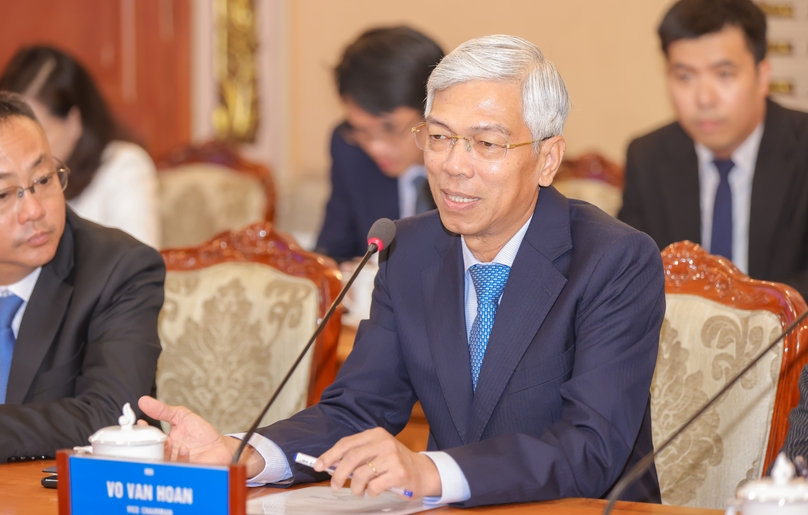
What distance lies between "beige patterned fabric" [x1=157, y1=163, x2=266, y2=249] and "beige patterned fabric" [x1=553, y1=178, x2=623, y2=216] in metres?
1.48

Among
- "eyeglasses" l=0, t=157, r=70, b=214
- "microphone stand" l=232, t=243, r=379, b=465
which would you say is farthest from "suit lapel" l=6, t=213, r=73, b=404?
"microphone stand" l=232, t=243, r=379, b=465

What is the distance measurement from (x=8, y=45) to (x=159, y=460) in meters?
4.24

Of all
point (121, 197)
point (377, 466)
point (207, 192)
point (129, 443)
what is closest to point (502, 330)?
point (377, 466)

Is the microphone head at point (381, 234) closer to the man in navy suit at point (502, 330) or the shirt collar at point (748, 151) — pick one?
the man in navy suit at point (502, 330)

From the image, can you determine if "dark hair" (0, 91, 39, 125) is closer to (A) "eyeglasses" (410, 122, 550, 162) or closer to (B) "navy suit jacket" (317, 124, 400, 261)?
(A) "eyeglasses" (410, 122, 550, 162)

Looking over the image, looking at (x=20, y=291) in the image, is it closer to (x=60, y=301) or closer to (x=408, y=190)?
(x=60, y=301)

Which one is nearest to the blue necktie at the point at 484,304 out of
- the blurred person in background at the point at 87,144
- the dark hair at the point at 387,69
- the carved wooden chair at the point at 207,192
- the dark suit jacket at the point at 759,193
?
the dark suit jacket at the point at 759,193

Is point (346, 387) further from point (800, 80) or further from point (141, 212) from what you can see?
point (800, 80)

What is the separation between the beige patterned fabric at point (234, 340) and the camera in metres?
2.32

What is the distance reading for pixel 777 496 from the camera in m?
1.11

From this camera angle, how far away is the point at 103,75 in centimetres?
505

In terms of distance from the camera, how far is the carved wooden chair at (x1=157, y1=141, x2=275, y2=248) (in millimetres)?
4660

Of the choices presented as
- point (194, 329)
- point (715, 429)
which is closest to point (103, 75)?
point (194, 329)

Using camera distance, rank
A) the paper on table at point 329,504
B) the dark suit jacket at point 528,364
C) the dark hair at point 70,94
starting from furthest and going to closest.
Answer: the dark hair at point 70,94 → the dark suit jacket at point 528,364 → the paper on table at point 329,504
